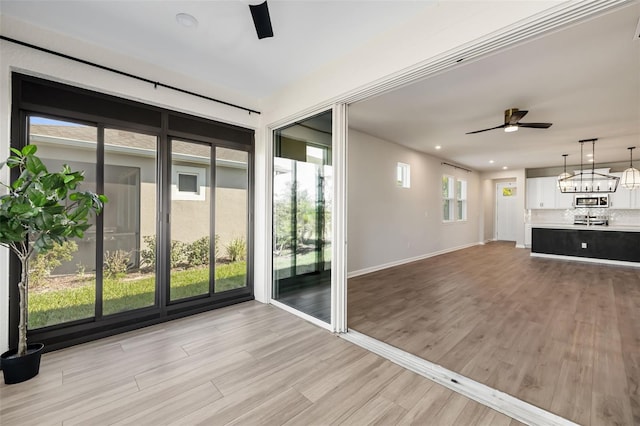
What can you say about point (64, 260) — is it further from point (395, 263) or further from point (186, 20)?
point (395, 263)

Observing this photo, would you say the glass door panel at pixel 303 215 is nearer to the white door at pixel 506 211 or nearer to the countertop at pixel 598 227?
the countertop at pixel 598 227

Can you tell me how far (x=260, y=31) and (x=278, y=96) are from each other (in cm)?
159

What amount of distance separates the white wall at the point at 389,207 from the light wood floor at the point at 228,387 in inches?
114

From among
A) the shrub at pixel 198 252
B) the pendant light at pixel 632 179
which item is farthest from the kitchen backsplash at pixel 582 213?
the shrub at pixel 198 252

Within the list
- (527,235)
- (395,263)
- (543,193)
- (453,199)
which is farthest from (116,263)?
(543,193)

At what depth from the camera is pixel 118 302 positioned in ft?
9.76

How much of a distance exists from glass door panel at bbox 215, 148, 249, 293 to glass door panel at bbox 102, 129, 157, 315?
786 mm

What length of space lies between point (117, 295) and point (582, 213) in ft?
38.7

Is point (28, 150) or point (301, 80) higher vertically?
point (301, 80)

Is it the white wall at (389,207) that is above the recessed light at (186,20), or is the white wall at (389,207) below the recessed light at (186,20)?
below

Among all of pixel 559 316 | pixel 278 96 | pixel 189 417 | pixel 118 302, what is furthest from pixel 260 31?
pixel 559 316

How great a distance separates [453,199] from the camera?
27.6 ft

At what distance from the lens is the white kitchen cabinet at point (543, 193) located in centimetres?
867

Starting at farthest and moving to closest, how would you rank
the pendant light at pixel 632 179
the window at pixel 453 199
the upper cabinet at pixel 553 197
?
the window at pixel 453 199 < the upper cabinet at pixel 553 197 < the pendant light at pixel 632 179
